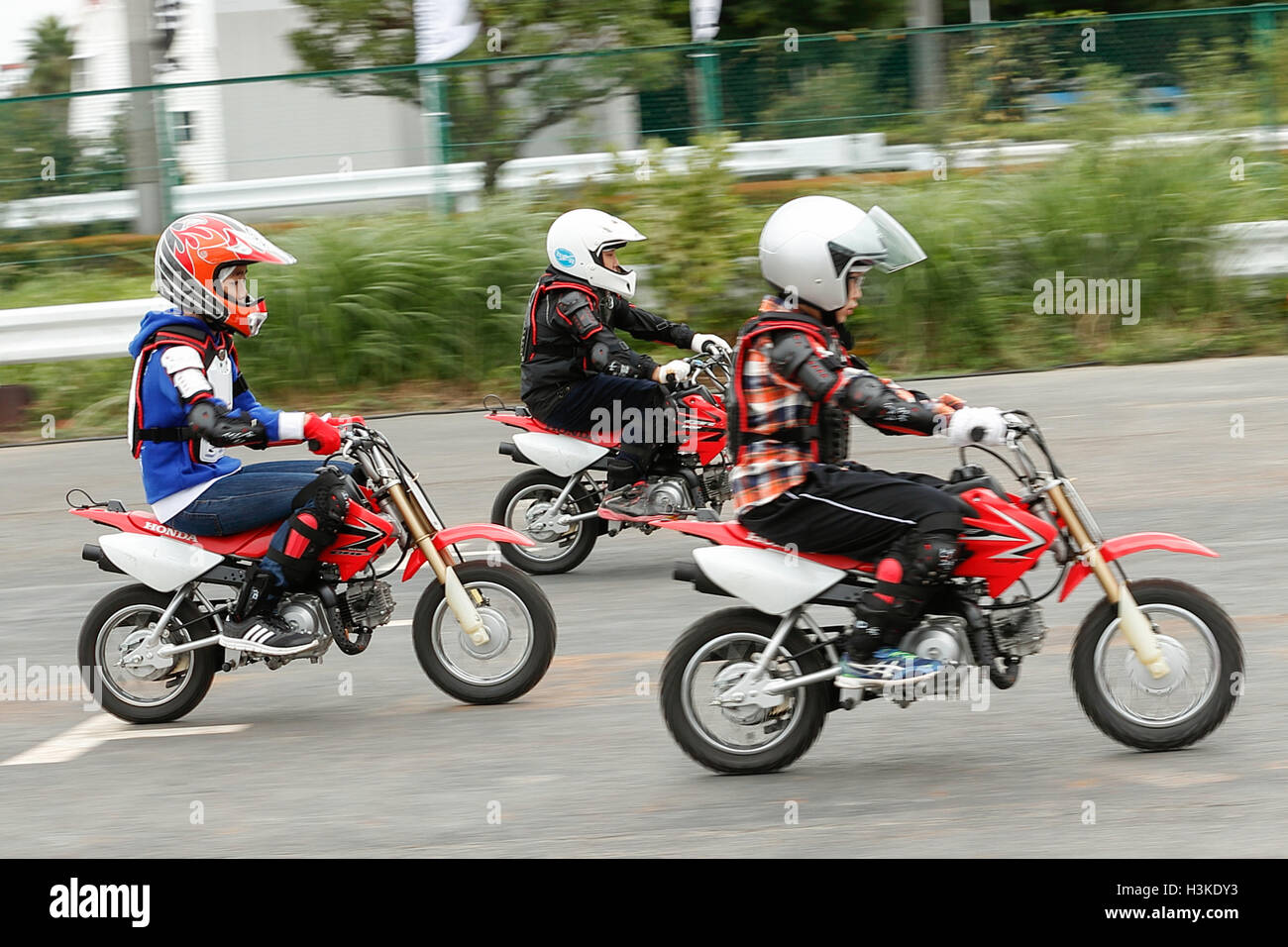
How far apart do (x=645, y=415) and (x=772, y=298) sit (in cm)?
359

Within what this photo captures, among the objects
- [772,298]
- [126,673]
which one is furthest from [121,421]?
[772,298]

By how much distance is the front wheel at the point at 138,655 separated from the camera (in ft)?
22.3

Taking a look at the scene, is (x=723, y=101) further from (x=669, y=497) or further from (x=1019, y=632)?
(x=1019, y=632)

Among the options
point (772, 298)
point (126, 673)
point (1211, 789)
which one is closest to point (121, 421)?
point (126, 673)

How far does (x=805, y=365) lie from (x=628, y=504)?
3.83 metres

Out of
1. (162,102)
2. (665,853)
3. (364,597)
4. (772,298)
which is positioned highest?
(162,102)

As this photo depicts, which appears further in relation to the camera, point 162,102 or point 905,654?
point 162,102

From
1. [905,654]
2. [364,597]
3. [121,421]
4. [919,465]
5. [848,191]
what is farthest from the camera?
[848,191]

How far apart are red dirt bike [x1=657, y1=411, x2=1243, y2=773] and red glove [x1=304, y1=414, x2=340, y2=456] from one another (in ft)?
5.27

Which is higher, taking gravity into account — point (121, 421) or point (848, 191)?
point (848, 191)

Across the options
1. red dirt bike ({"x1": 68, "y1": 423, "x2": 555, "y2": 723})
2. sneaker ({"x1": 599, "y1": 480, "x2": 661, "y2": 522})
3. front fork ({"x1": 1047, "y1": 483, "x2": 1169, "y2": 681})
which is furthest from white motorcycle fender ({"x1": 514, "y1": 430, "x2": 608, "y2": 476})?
front fork ({"x1": 1047, "y1": 483, "x2": 1169, "y2": 681})

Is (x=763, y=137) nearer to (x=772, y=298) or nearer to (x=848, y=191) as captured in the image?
(x=848, y=191)

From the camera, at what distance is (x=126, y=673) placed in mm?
6875

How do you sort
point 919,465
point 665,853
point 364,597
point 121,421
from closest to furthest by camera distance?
point 665,853 → point 364,597 → point 919,465 → point 121,421
